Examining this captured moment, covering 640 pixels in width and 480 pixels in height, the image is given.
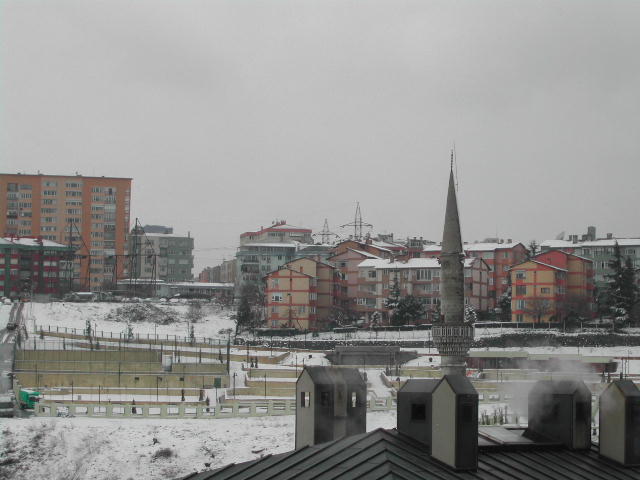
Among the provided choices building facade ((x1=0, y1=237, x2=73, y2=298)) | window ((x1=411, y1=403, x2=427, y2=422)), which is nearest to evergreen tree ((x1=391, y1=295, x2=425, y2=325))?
building facade ((x1=0, y1=237, x2=73, y2=298))

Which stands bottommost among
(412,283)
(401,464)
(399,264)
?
(401,464)

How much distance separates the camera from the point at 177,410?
4750 centimetres

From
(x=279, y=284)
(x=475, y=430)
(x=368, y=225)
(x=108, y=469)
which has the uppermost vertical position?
(x=368, y=225)

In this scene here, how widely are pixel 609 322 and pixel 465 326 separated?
149 ft

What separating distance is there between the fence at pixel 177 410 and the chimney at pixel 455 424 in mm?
32605

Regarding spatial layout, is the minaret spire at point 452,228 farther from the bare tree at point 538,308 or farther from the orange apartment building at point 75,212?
the orange apartment building at point 75,212

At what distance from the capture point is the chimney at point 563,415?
1660 centimetres

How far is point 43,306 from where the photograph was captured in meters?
85.9

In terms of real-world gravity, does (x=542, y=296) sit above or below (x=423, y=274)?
below

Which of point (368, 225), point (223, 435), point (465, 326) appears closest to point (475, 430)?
point (465, 326)

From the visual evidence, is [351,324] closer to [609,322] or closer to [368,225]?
[609,322]

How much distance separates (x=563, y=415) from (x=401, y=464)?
14.7ft

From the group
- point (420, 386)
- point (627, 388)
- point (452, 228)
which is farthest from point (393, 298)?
point (420, 386)

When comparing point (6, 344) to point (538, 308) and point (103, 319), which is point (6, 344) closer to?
point (103, 319)
